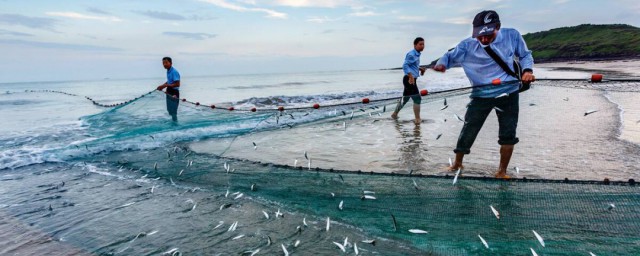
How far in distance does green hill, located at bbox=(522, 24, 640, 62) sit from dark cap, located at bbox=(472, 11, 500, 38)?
240 feet

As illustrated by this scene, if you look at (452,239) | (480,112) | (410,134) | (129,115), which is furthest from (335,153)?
(129,115)

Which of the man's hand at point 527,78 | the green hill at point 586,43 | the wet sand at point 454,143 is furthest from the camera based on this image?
the green hill at point 586,43

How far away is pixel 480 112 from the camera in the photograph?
5.18 m

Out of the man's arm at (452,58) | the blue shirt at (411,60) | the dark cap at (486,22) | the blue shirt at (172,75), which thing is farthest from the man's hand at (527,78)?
the blue shirt at (172,75)

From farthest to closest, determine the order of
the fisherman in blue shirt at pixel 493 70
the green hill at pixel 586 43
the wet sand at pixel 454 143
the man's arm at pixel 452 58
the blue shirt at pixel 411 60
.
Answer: the green hill at pixel 586 43 → the blue shirt at pixel 411 60 → the wet sand at pixel 454 143 → the man's arm at pixel 452 58 → the fisherman in blue shirt at pixel 493 70

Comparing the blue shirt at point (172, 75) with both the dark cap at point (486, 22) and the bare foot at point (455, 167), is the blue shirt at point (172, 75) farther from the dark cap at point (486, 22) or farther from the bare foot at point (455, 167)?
the dark cap at point (486, 22)

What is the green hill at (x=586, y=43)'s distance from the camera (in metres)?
71.8

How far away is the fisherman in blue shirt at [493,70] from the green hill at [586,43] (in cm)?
7266

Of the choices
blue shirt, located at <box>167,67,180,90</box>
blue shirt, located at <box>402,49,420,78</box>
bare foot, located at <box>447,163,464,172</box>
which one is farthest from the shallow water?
blue shirt, located at <box>402,49,420,78</box>

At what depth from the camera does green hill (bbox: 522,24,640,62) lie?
71.8 m

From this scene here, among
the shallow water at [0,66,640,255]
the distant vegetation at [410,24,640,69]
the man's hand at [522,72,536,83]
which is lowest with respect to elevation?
the shallow water at [0,66,640,255]

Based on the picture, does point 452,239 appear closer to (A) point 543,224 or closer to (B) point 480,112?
(A) point 543,224

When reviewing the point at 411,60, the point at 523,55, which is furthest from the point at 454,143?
the point at 523,55

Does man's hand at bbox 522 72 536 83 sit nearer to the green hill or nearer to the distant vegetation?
the distant vegetation
